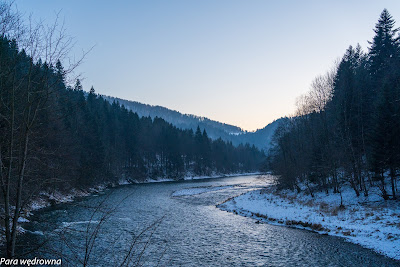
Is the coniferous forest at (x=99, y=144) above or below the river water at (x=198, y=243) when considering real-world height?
above

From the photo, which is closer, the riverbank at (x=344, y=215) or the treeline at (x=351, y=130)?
the riverbank at (x=344, y=215)

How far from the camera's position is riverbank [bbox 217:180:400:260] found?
642 inches

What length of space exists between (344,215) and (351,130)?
12.2 m

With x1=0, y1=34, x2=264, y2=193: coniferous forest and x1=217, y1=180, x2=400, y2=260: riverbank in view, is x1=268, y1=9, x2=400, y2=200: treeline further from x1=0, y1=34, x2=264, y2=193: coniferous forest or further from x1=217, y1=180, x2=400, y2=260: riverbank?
x1=0, y1=34, x2=264, y2=193: coniferous forest

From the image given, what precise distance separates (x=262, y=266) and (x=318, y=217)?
11.7 metres

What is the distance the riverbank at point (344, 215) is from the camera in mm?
16312

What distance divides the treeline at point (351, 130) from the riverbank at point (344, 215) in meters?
1.52

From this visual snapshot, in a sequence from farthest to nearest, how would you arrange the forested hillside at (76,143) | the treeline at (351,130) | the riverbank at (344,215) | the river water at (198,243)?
the treeline at (351,130) → the riverbank at (344,215) → the river water at (198,243) → the forested hillside at (76,143)

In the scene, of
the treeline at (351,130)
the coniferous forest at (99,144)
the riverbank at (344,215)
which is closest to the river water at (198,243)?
the riverbank at (344,215)

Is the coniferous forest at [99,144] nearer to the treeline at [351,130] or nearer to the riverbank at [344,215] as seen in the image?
the riverbank at [344,215]

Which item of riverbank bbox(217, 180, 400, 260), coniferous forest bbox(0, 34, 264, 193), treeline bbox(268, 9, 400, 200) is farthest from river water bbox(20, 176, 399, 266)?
treeline bbox(268, 9, 400, 200)

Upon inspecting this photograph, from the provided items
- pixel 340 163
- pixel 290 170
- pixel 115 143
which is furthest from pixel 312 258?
pixel 115 143

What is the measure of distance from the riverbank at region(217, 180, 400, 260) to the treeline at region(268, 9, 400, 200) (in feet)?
5.00

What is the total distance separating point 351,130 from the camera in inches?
1195
